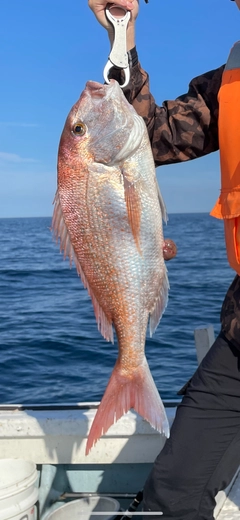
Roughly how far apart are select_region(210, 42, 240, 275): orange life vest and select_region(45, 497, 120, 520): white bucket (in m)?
1.63

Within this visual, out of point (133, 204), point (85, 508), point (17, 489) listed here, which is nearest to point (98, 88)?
point (133, 204)

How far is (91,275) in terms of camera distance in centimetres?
226

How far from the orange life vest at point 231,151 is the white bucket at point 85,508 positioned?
1628 millimetres

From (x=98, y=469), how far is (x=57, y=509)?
1.30 feet

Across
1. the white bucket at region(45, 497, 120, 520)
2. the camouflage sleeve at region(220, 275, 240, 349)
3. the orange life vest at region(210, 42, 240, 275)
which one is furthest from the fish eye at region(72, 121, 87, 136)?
the white bucket at region(45, 497, 120, 520)

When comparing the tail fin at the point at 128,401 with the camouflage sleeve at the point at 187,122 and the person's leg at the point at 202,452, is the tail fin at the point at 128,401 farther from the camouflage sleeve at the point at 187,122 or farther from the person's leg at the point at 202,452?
the camouflage sleeve at the point at 187,122

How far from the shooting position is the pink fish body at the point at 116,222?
2.17 metres

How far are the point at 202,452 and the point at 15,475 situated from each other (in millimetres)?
1187

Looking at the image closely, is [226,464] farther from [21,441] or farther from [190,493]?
[21,441]

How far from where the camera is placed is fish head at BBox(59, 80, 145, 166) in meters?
2.16

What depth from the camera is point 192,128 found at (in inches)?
110

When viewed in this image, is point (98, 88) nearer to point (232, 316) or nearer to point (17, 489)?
point (232, 316)

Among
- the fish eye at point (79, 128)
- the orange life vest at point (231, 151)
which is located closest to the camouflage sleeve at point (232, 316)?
the orange life vest at point (231, 151)

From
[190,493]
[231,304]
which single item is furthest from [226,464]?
[231,304]
